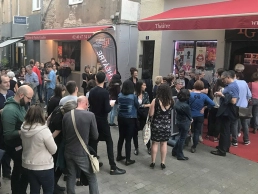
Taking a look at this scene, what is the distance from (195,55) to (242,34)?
1.70 m

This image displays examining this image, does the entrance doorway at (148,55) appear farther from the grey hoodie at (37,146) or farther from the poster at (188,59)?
the grey hoodie at (37,146)

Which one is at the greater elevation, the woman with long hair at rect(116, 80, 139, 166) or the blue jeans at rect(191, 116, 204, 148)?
the woman with long hair at rect(116, 80, 139, 166)

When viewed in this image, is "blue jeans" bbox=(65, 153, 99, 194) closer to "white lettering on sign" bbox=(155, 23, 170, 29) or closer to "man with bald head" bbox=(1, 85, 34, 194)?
"man with bald head" bbox=(1, 85, 34, 194)

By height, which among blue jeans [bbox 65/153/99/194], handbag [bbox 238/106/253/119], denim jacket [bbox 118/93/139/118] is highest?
denim jacket [bbox 118/93/139/118]

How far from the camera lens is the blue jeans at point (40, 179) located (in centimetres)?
297

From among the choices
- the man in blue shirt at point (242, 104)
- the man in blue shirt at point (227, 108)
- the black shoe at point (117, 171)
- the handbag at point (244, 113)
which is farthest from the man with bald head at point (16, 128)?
the man in blue shirt at point (242, 104)

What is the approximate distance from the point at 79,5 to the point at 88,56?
2.64m

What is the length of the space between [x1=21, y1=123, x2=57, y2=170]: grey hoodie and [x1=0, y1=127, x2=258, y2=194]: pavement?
127 centimetres

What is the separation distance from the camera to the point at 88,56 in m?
12.8

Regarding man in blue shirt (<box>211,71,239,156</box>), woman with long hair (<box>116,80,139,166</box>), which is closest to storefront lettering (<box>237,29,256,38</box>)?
man in blue shirt (<box>211,71,239,156</box>)

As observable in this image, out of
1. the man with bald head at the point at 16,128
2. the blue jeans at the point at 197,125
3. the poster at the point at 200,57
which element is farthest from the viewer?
the poster at the point at 200,57

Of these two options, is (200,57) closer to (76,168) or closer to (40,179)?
(76,168)

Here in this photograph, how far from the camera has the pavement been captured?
166 inches

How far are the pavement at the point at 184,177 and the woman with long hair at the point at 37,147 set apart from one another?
3.85 feet
